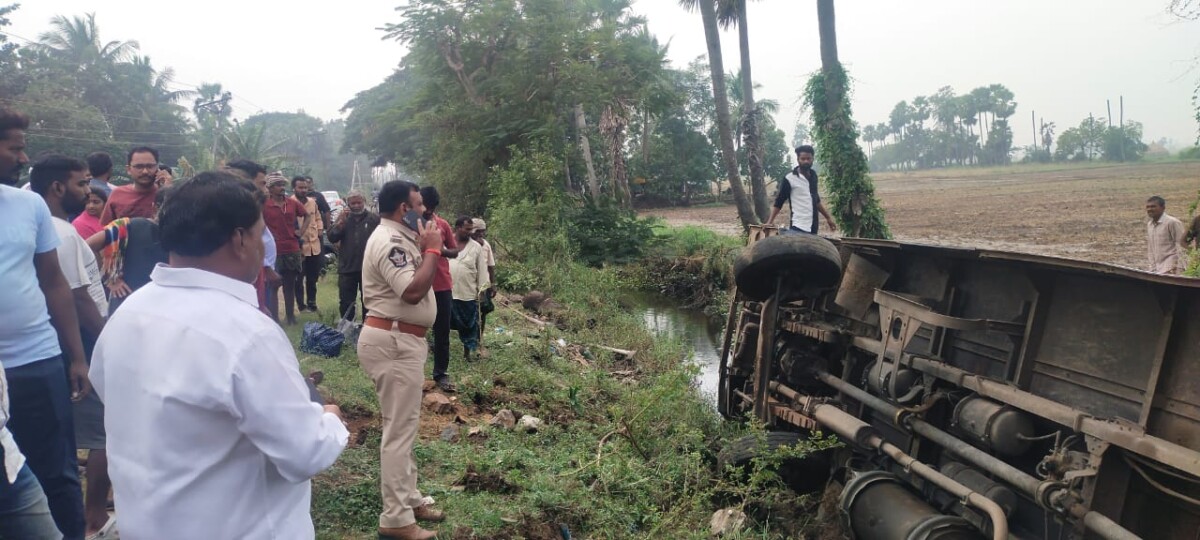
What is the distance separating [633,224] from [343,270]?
12.7 m

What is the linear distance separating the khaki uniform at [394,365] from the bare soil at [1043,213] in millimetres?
7979

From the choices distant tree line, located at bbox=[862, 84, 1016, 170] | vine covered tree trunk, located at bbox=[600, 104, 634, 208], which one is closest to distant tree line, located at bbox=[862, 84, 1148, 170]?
distant tree line, located at bbox=[862, 84, 1016, 170]

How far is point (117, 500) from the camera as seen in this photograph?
180 centimetres

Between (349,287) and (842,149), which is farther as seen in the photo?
(842,149)

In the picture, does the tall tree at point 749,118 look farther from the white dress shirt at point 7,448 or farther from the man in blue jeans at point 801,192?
the white dress shirt at point 7,448

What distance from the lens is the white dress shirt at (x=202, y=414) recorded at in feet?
5.49

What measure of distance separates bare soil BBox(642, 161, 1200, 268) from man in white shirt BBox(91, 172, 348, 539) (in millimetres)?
9520

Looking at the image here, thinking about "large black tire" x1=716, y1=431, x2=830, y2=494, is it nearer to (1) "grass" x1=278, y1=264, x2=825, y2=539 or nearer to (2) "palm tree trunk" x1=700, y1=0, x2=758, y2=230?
(1) "grass" x1=278, y1=264, x2=825, y2=539

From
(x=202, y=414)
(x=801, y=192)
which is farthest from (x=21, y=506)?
(x=801, y=192)

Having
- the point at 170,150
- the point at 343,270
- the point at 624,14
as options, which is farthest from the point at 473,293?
the point at 170,150

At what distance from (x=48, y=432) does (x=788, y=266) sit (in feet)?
14.9

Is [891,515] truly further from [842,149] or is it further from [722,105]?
[722,105]

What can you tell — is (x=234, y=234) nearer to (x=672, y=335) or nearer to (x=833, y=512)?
(x=833, y=512)

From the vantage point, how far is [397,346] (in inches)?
Answer: 155
